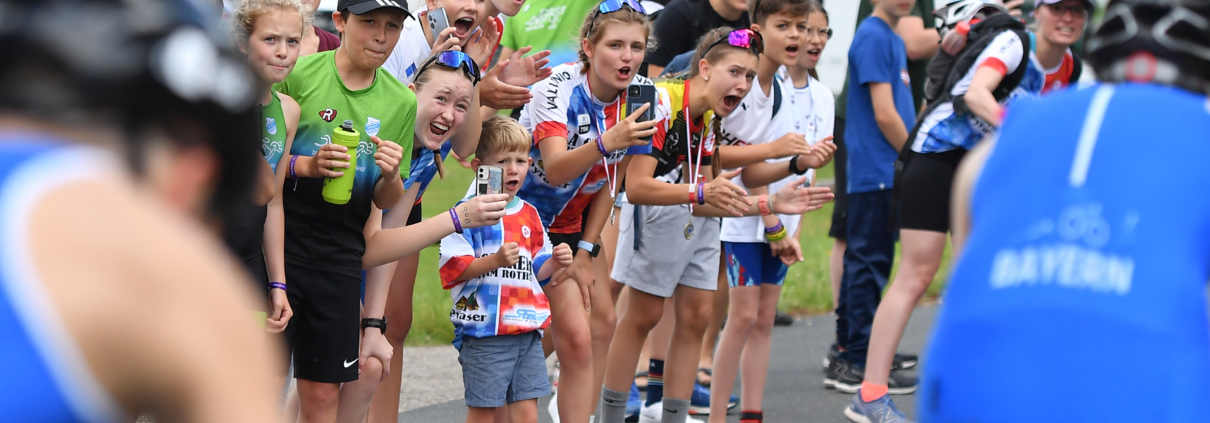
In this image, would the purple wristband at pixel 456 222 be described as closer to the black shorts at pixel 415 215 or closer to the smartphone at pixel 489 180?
the smartphone at pixel 489 180

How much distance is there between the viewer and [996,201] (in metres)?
1.88

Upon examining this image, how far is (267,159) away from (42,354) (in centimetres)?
294

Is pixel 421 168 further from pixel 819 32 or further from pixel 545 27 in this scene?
pixel 819 32

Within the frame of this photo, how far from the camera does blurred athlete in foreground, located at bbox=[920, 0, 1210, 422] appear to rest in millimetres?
1742

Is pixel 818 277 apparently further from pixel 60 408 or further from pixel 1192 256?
pixel 60 408

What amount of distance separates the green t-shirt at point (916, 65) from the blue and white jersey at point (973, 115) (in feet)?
6.50

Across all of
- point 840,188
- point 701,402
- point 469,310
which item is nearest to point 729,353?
point 701,402

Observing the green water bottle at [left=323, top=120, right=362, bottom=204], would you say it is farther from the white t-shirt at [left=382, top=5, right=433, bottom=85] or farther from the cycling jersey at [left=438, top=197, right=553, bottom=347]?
the white t-shirt at [left=382, top=5, right=433, bottom=85]

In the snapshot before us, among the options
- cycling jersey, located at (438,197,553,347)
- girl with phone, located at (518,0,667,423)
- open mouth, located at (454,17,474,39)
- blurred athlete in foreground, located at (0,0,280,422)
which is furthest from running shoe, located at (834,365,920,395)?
blurred athlete in foreground, located at (0,0,280,422)

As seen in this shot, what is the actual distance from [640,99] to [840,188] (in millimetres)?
2922

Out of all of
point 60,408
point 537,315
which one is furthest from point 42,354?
point 537,315

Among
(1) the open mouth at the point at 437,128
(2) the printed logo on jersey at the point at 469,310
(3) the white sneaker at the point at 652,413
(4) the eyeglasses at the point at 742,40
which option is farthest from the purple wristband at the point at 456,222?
(3) the white sneaker at the point at 652,413

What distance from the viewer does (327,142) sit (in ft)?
13.4

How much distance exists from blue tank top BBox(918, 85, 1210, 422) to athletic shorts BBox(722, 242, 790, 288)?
3.63 meters
